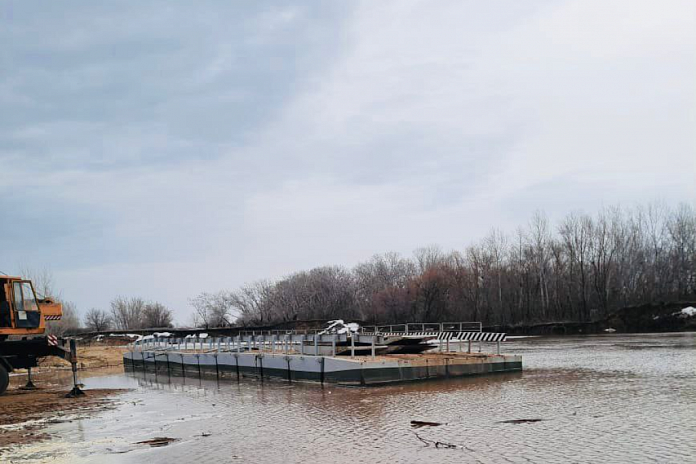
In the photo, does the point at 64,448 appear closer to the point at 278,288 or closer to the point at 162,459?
the point at 162,459

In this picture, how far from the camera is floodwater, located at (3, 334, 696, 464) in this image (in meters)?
10.3

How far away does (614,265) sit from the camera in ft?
251

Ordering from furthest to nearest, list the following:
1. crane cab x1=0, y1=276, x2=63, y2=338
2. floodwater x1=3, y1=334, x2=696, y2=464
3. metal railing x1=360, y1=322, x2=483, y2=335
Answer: metal railing x1=360, y1=322, x2=483, y2=335
crane cab x1=0, y1=276, x2=63, y2=338
floodwater x1=3, y1=334, x2=696, y2=464

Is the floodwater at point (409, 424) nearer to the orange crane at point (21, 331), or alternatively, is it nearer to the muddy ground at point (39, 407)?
the muddy ground at point (39, 407)

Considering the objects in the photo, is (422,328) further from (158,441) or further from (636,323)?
(158,441)

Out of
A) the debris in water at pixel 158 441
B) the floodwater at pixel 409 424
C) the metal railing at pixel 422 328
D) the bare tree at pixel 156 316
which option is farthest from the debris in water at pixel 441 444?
the bare tree at pixel 156 316

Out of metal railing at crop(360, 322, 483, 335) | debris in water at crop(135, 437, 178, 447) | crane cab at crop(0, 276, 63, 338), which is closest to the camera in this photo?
debris in water at crop(135, 437, 178, 447)

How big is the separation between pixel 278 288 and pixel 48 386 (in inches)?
3125

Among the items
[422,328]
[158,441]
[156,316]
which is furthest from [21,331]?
[156,316]

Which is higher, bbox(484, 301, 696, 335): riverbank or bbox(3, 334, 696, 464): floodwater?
bbox(3, 334, 696, 464): floodwater

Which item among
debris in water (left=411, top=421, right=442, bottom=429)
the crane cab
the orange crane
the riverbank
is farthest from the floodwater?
the riverbank

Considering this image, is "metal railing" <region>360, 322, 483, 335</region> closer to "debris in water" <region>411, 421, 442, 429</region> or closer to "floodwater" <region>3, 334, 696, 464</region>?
"floodwater" <region>3, 334, 696, 464</region>

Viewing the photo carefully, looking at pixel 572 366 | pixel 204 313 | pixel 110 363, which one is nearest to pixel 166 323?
pixel 204 313

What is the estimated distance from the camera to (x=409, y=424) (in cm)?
1296
